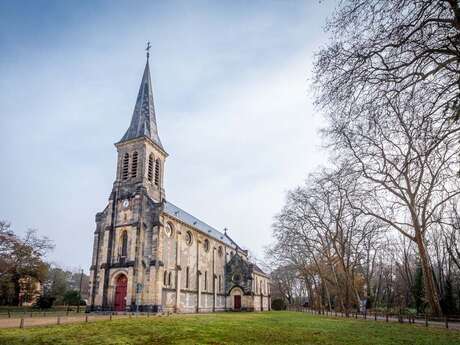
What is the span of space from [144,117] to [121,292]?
63.1 feet

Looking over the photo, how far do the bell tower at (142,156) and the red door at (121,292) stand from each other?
8.56 metres

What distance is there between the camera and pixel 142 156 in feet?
115

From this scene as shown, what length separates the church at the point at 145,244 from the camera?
3034cm

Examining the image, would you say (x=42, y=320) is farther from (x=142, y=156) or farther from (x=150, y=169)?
(x=150, y=169)

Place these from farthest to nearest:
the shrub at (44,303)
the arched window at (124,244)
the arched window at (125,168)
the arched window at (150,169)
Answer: the shrub at (44,303), the arched window at (150,169), the arched window at (125,168), the arched window at (124,244)

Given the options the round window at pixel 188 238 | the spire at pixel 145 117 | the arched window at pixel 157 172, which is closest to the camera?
the spire at pixel 145 117

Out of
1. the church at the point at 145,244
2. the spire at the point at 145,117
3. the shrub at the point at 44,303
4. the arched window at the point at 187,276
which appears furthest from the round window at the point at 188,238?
the shrub at the point at 44,303

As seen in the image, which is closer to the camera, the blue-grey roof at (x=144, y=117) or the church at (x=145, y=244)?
the church at (x=145, y=244)

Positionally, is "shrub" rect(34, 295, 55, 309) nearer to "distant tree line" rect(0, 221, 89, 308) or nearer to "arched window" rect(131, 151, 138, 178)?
"distant tree line" rect(0, 221, 89, 308)

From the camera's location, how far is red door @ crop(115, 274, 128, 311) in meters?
30.3

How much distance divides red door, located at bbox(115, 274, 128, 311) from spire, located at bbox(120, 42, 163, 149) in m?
14.8

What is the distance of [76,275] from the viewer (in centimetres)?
9481

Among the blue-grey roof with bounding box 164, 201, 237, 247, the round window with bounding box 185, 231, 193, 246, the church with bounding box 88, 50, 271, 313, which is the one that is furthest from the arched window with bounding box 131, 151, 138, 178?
the round window with bounding box 185, 231, 193, 246

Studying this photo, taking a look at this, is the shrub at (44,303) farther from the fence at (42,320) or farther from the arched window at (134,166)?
the arched window at (134,166)
